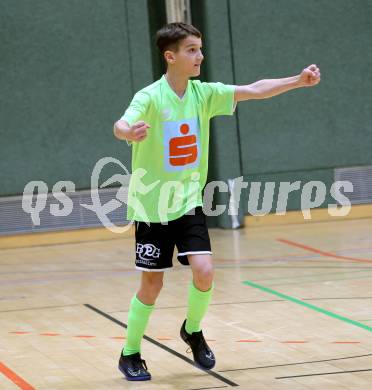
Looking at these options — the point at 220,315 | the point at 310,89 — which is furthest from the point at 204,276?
the point at 310,89

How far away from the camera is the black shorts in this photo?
4.72 metres

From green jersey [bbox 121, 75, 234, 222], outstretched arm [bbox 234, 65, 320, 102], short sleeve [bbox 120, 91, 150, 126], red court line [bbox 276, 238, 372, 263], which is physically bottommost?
red court line [bbox 276, 238, 372, 263]

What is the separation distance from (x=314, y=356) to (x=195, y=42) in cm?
175

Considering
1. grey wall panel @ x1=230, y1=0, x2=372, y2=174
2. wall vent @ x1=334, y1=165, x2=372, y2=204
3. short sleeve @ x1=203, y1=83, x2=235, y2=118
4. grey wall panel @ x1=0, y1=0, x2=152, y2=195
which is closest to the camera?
short sleeve @ x1=203, y1=83, x2=235, y2=118

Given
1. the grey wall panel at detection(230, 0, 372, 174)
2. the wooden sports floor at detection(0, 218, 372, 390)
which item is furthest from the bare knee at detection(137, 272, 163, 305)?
the grey wall panel at detection(230, 0, 372, 174)

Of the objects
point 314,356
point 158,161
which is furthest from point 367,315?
point 158,161

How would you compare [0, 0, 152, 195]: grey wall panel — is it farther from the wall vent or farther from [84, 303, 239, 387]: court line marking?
[84, 303, 239, 387]: court line marking

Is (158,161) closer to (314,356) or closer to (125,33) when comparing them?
(314,356)

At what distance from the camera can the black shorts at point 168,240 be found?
472cm

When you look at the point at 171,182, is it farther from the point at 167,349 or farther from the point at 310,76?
the point at 167,349

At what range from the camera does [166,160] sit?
4.72 meters

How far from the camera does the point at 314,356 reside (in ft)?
16.7

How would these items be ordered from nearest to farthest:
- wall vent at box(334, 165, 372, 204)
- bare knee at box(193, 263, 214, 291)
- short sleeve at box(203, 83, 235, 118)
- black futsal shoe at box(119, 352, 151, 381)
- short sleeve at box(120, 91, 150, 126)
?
1. short sleeve at box(120, 91, 150, 126)
2. bare knee at box(193, 263, 214, 291)
3. black futsal shoe at box(119, 352, 151, 381)
4. short sleeve at box(203, 83, 235, 118)
5. wall vent at box(334, 165, 372, 204)

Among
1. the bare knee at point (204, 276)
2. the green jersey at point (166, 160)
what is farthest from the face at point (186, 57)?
the bare knee at point (204, 276)
